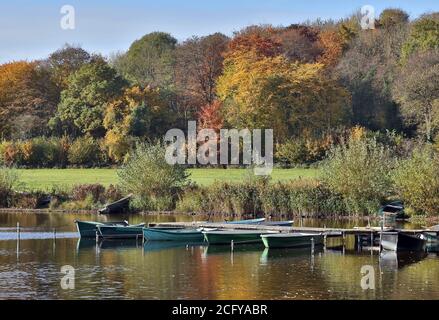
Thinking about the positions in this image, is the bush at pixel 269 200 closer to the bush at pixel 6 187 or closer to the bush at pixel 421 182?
the bush at pixel 421 182

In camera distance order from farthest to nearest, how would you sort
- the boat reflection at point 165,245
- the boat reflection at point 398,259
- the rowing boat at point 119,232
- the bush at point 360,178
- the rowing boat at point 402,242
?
1. the bush at point 360,178
2. the rowing boat at point 119,232
3. the boat reflection at point 165,245
4. the rowing boat at point 402,242
5. the boat reflection at point 398,259

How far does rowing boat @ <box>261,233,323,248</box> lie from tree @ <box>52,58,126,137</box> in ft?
171

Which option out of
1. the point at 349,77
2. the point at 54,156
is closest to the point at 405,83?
the point at 349,77

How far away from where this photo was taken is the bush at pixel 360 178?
55562 millimetres

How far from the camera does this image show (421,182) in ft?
172

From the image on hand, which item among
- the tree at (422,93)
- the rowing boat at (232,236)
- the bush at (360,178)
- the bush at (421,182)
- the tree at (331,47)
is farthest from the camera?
the tree at (331,47)

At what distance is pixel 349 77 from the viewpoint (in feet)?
319

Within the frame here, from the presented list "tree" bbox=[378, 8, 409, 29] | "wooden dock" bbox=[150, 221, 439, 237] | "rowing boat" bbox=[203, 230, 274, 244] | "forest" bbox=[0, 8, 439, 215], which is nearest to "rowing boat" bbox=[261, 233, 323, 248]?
"wooden dock" bbox=[150, 221, 439, 237]

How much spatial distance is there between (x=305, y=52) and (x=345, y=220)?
176 ft

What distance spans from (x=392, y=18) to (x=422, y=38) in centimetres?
1594

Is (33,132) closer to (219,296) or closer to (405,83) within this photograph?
(405,83)

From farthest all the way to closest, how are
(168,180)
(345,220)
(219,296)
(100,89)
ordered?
(100,89)
(168,180)
(345,220)
(219,296)

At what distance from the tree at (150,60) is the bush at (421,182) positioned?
5163cm

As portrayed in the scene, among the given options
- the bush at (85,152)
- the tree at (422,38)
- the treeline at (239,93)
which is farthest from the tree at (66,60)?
the tree at (422,38)
